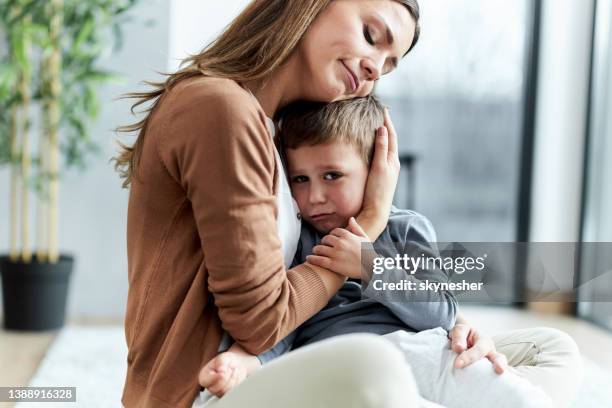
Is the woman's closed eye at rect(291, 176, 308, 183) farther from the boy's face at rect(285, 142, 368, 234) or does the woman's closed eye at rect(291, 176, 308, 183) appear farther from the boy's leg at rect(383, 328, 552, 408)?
the boy's leg at rect(383, 328, 552, 408)

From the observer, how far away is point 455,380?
1.33m

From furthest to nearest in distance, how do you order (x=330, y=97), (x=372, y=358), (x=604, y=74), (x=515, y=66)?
(x=515, y=66) → (x=604, y=74) → (x=330, y=97) → (x=372, y=358)

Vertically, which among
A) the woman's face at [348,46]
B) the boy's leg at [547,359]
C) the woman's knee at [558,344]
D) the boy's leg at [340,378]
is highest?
the woman's face at [348,46]

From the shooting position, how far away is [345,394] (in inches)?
40.6

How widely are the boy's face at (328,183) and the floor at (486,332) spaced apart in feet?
4.28

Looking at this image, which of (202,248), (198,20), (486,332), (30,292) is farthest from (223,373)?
(198,20)

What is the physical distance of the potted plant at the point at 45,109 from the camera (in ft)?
10.7

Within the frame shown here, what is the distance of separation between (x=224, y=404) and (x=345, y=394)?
194 mm

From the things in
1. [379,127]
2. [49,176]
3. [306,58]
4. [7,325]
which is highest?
[306,58]

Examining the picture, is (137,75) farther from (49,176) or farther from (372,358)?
(372,358)

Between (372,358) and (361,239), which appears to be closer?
(372,358)

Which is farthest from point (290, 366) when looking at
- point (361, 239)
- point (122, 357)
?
point (122, 357)

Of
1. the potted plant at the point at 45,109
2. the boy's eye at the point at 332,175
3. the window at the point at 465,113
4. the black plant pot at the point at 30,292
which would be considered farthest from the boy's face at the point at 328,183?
the window at the point at 465,113

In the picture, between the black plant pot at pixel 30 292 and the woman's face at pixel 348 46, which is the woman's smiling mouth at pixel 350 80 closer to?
the woman's face at pixel 348 46
